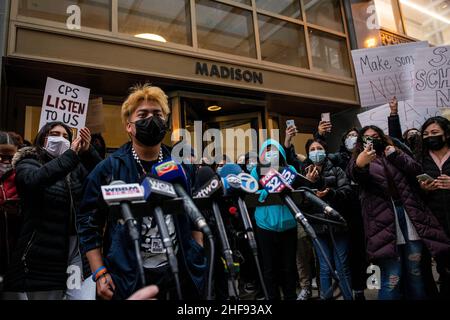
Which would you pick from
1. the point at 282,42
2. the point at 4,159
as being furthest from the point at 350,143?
the point at 282,42

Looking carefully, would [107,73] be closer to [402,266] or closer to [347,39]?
[402,266]

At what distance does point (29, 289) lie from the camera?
2.35 metres

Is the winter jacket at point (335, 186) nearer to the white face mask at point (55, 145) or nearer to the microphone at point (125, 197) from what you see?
the white face mask at point (55, 145)

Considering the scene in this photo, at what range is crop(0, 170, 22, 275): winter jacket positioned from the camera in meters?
2.67

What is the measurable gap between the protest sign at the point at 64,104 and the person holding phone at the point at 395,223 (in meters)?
3.50

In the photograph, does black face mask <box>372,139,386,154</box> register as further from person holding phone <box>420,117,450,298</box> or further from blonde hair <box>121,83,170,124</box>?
blonde hair <box>121,83,170,124</box>

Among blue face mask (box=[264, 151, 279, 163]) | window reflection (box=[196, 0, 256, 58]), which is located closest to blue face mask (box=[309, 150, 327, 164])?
blue face mask (box=[264, 151, 279, 163])

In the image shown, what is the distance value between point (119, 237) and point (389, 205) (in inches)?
101

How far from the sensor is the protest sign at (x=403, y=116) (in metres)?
4.89

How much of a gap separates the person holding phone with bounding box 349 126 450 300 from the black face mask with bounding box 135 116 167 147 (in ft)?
6.42

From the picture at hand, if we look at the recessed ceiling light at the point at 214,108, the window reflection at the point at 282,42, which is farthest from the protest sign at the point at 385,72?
the recessed ceiling light at the point at 214,108

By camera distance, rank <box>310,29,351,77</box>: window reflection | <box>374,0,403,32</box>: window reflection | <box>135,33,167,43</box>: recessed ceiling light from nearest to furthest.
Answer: <box>135,33,167,43</box>: recessed ceiling light, <box>310,29,351,77</box>: window reflection, <box>374,0,403,32</box>: window reflection

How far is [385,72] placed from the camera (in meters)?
4.95

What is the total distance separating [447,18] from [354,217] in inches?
451
